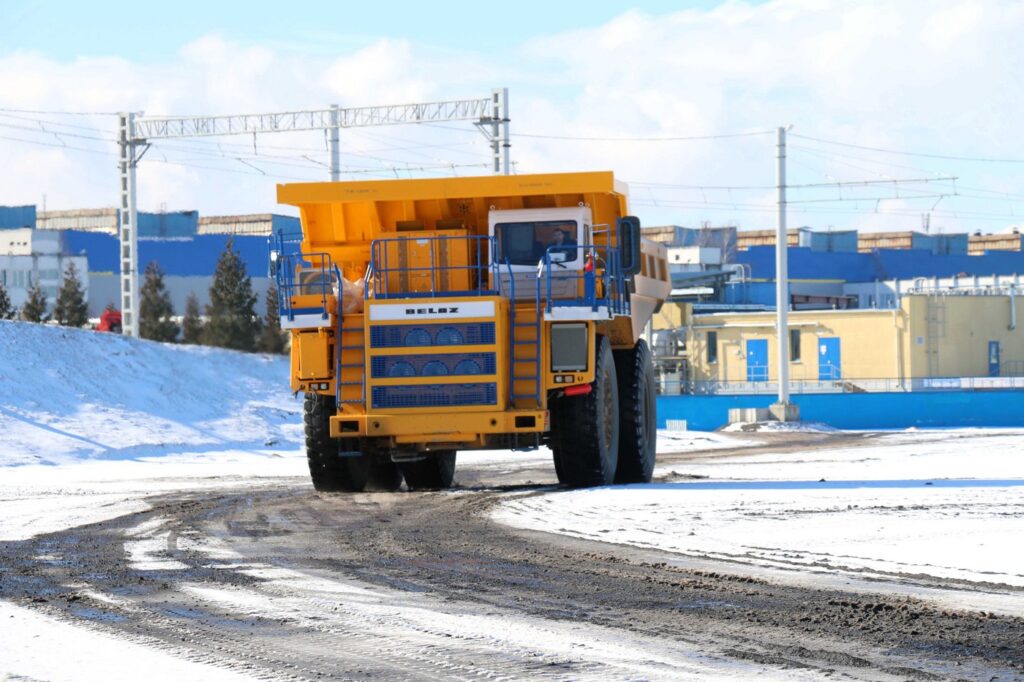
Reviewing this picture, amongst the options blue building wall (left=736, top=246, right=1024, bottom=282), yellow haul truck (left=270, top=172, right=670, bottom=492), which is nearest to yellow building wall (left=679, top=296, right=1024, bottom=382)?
blue building wall (left=736, top=246, right=1024, bottom=282)

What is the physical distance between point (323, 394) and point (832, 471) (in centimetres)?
848

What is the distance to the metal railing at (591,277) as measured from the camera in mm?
18000

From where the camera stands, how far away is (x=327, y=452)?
1883cm

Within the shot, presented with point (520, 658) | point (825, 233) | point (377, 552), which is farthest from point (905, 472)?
point (825, 233)

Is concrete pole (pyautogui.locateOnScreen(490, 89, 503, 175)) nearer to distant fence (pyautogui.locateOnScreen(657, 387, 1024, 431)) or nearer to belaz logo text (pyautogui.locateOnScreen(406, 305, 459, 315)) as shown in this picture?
distant fence (pyautogui.locateOnScreen(657, 387, 1024, 431))

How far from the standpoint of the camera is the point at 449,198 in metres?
19.0

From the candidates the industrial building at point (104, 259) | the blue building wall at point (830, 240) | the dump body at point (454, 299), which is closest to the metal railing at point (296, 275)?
the dump body at point (454, 299)

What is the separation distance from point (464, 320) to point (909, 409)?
38.7m

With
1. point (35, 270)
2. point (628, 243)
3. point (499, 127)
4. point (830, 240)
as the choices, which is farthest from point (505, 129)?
point (830, 240)

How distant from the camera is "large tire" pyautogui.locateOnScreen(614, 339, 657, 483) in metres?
19.9

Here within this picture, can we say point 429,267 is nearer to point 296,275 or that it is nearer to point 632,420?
point 296,275

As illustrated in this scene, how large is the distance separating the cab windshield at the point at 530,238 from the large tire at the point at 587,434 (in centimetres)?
127

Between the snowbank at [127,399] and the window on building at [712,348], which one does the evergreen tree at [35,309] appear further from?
the window on building at [712,348]

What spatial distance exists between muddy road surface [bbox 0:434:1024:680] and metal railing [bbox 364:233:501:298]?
557 centimetres
